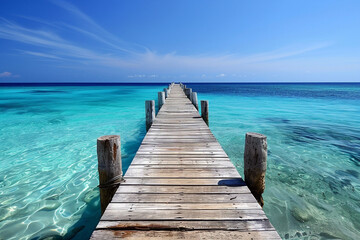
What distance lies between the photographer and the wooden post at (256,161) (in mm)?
2736

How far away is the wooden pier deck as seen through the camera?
1956 millimetres

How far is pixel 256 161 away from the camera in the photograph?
2.77 meters

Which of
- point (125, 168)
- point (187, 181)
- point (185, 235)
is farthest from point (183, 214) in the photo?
point (125, 168)

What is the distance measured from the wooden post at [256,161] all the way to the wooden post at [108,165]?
6.33 ft

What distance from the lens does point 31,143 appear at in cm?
834

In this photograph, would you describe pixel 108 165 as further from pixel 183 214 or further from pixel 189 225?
pixel 189 225

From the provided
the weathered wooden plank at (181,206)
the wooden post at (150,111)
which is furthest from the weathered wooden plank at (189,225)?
the wooden post at (150,111)

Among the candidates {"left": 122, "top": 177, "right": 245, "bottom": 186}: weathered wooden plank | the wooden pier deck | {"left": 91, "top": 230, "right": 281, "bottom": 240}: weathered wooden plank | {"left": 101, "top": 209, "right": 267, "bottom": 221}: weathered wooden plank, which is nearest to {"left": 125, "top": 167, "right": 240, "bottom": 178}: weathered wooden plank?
the wooden pier deck

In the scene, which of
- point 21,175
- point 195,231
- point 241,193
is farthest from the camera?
point 21,175

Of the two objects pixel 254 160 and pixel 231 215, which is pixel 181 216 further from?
pixel 254 160

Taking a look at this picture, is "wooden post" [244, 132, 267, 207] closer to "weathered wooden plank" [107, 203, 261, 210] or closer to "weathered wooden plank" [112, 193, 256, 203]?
"weathered wooden plank" [112, 193, 256, 203]

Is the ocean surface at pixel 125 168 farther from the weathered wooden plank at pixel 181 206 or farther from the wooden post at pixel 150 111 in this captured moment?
the weathered wooden plank at pixel 181 206

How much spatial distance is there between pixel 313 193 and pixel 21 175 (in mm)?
8013

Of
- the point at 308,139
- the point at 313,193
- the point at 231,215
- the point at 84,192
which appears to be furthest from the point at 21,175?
the point at 308,139
